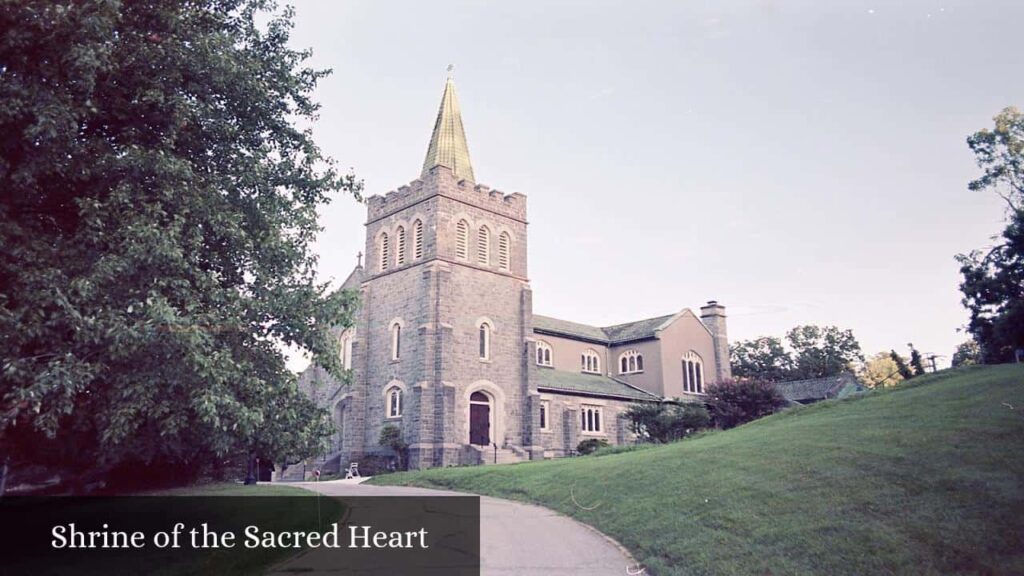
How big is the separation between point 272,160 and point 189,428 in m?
4.78

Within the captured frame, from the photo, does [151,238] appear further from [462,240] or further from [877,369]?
[877,369]

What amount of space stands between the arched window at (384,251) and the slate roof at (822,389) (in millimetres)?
33133

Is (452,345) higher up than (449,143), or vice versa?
(449,143)

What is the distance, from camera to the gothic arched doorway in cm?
3234

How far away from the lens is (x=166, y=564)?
9062mm

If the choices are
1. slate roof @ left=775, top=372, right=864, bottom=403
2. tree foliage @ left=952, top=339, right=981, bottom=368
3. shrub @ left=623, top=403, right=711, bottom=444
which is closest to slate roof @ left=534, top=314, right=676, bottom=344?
shrub @ left=623, top=403, right=711, bottom=444

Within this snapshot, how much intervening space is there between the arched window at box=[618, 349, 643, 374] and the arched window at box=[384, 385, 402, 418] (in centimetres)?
1766

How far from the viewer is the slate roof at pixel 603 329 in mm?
41531

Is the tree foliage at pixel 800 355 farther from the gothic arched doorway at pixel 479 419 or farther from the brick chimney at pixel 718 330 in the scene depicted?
the gothic arched doorway at pixel 479 419

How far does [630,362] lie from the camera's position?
44.2 meters

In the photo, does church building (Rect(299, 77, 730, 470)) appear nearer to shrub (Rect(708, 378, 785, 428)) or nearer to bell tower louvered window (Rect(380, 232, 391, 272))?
bell tower louvered window (Rect(380, 232, 391, 272))

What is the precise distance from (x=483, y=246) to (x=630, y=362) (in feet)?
48.8

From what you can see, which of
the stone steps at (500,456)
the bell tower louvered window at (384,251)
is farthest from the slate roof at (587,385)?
the bell tower louvered window at (384,251)

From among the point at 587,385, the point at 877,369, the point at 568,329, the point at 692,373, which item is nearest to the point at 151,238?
the point at 587,385
